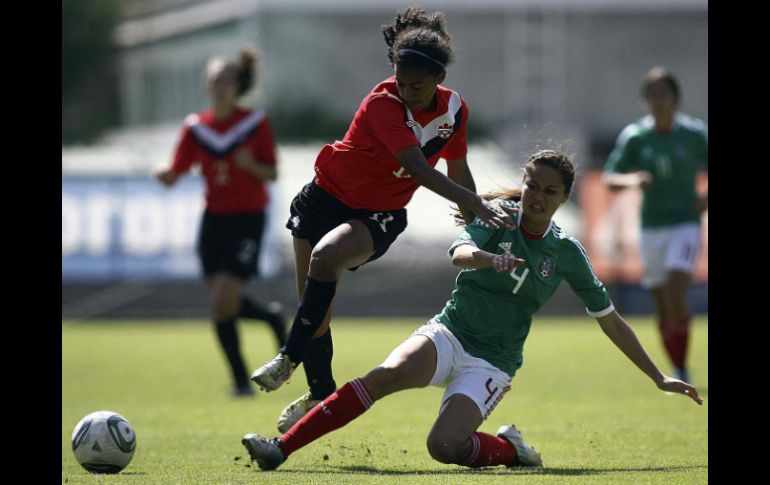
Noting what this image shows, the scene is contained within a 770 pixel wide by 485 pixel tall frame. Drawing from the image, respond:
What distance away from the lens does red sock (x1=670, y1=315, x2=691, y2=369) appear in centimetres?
1071

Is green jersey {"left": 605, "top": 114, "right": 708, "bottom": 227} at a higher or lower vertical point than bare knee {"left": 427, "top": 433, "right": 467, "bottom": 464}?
higher

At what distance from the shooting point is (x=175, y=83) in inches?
1126

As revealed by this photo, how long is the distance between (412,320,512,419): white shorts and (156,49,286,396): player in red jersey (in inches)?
172

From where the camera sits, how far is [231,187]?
10.9m

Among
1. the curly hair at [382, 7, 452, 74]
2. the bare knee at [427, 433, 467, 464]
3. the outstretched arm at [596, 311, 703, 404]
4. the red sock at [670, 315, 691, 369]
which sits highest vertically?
the curly hair at [382, 7, 452, 74]

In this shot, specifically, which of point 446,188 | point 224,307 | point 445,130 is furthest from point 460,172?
point 224,307

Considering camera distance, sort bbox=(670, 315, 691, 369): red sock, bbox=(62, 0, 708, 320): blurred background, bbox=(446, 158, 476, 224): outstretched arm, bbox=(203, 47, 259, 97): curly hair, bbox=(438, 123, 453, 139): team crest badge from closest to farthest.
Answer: bbox=(438, 123, 453, 139): team crest badge, bbox=(446, 158, 476, 224): outstretched arm, bbox=(670, 315, 691, 369): red sock, bbox=(203, 47, 259, 97): curly hair, bbox=(62, 0, 708, 320): blurred background

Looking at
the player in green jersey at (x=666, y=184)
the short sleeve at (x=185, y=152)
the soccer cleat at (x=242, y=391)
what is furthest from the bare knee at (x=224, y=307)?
the player in green jersey at (x=666, y=184)

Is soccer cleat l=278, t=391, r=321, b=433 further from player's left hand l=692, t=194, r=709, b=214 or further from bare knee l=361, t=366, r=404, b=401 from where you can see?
player's left hand l=692, t=194, r=709, b=214

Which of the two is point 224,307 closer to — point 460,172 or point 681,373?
point 681,373

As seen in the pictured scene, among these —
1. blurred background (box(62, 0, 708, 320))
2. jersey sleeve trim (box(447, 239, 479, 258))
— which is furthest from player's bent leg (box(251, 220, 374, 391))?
blurred background (box(62, 0, 708, 320))
